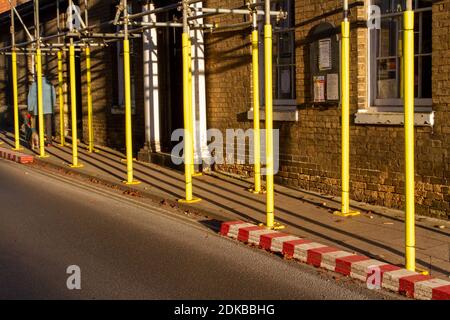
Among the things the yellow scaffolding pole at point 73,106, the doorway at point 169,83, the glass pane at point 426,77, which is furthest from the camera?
the doorway at point 169,83

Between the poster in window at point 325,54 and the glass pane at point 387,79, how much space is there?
817 millimetres

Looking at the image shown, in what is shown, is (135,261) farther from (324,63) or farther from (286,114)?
(286,114)

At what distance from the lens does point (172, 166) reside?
1439 cm

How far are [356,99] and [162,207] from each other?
133 inches

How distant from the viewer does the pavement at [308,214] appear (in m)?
7.56

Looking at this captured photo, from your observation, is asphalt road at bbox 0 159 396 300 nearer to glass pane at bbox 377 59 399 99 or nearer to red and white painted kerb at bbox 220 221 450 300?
red and white painted kerb at bbox 220 221 450 300

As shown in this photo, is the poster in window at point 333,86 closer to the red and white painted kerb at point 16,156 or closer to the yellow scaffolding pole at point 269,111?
the yellow scaffolding pole at point 269,111

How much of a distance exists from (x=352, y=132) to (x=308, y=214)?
1.50 m

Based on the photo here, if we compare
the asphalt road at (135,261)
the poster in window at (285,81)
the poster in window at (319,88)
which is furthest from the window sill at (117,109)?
the poster in window at (319,88)

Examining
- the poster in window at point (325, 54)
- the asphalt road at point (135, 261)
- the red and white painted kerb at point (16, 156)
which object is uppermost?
the poster in window at point (325, 54)

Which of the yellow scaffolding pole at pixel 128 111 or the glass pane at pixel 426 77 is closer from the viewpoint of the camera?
the glass pane at pixel 426 77

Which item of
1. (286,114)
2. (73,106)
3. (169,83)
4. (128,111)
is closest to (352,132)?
(286,114)

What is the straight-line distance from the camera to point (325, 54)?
10.6m

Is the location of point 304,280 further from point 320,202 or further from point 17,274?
point 320,202
